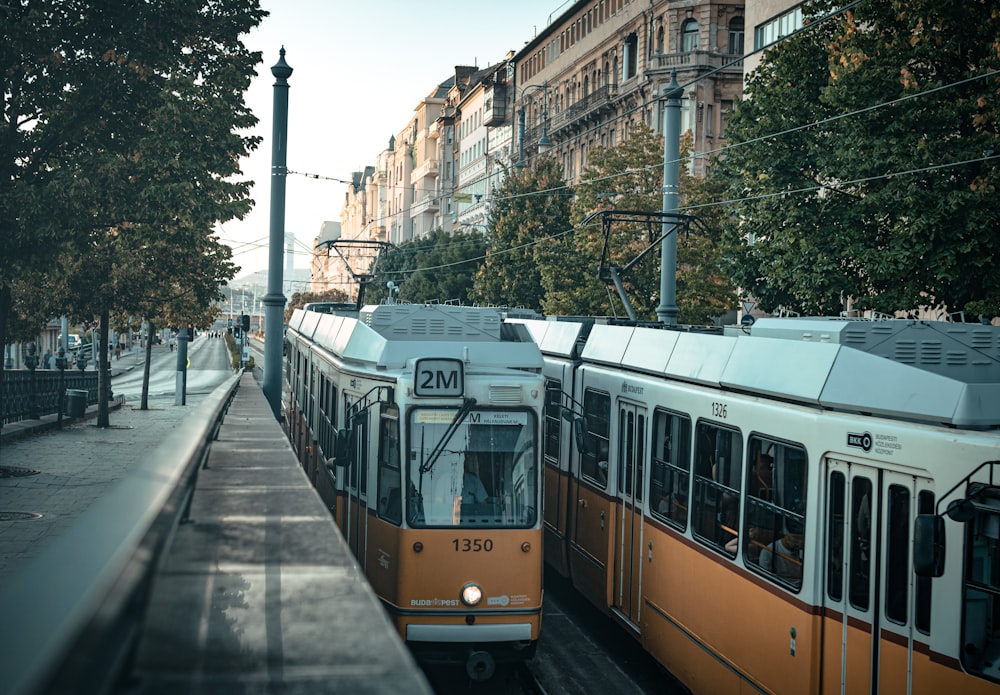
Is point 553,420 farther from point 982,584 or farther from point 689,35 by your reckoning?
point 689,35

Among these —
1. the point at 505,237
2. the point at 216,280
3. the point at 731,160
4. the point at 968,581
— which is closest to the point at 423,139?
the point at 505,237

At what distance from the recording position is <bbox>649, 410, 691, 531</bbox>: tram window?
9.45 m

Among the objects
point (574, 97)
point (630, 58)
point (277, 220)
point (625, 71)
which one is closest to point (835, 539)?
point (277, 220)

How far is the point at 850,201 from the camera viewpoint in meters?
20.6

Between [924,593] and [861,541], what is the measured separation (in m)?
0.59

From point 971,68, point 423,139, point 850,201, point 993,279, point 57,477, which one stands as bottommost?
point 57,477

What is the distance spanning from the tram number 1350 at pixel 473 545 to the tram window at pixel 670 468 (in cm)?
154

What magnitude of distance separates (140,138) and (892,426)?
1567cm

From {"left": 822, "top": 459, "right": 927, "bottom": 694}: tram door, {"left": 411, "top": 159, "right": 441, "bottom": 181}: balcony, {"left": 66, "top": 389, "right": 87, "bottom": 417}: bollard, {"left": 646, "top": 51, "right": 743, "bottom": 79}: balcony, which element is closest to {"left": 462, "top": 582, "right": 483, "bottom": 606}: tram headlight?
{"left": 822, "top": 459, "right": 927, "bottom": 694}: tram door

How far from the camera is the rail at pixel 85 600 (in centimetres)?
152

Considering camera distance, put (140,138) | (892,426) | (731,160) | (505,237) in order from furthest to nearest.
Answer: (505,237) → (731,160) → (140,138) → (892,426)

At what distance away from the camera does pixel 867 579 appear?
22.0 feet

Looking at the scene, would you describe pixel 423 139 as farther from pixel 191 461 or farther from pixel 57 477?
pixel 191 461

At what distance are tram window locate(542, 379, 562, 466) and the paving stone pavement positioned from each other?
4.60 metres
